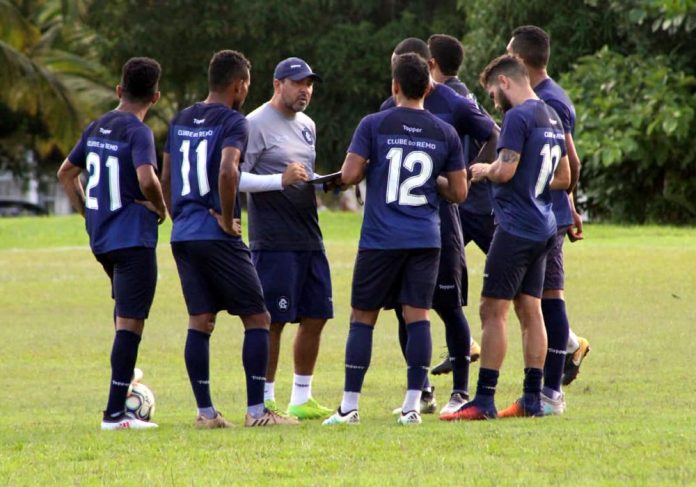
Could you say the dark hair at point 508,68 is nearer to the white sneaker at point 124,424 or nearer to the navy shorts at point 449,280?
the navy shorts at point 449,280

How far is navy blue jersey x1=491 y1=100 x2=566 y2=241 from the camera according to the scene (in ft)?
29.6

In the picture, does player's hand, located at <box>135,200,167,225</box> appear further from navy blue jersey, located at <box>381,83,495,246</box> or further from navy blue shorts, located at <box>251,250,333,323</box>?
navy blue jersey, located at <box>381,83,495,246</box>

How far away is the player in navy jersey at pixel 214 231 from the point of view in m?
8.89

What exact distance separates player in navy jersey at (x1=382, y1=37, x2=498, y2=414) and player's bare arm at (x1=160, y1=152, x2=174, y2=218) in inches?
56.0

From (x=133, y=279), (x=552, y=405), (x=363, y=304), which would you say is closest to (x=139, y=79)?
(x=133, y=279)

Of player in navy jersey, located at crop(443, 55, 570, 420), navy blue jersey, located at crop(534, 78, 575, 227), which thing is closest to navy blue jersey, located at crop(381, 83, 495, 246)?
navy blue jersey, located at crop(534, 78, 575, 227)

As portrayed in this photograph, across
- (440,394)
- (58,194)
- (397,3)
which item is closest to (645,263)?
(440,394)

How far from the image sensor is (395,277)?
902 centimetres

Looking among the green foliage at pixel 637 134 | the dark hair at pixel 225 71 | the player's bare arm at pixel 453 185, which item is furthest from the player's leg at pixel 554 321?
the green foliage at pixel 637 134

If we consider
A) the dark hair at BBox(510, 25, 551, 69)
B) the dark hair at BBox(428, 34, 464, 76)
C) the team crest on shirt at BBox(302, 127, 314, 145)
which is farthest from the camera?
the dark hair at BBox(428, 34, 464, 76)

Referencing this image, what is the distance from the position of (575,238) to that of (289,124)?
201 cm

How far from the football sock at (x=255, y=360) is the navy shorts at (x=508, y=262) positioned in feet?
4.46

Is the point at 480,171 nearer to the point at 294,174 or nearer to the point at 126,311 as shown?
the point at 294,174

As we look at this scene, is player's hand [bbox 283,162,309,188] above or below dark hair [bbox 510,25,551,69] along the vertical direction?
below
